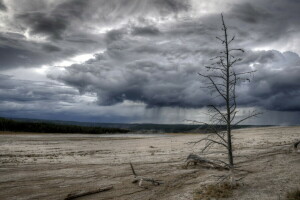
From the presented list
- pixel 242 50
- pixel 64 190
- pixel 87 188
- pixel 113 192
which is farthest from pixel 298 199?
pixel 64 190

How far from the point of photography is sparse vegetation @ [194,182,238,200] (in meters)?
9.53

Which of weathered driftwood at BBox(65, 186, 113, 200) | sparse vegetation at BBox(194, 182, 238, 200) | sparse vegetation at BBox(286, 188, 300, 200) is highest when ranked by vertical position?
sparse vegetation at BBox(286, 188, 300, 200)

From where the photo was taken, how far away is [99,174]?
48.5 feet

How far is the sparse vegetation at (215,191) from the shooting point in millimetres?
9531

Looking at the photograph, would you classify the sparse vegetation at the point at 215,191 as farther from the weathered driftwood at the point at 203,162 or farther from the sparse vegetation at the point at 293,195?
the weathered driftwood at the point at 203,162

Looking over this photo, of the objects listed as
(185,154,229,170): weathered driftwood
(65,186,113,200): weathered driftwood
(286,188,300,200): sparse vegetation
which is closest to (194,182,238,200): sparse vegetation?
(286,188,300,200): sparse vegetation

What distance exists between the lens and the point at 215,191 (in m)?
9.90

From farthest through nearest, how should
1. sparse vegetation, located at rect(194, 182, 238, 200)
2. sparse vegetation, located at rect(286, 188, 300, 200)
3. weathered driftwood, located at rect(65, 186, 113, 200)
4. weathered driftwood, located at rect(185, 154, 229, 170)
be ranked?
weathered driftwood, located at rect(185, 154, 229, 170)
weathered driftwood, located at rect(65, 186, 113, 200)
sparse vegetation, located at rect(194, 182, 238, 200)
sparse vegetation, located at rect(286, 188, 300, 200)

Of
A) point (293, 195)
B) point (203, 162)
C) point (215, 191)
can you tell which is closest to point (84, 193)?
point (215, 191)

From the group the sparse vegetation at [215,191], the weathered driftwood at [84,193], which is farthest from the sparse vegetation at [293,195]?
the weathered driftwood at [84,193]

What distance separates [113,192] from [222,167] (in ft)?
18.9

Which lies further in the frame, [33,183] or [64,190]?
[33,183]

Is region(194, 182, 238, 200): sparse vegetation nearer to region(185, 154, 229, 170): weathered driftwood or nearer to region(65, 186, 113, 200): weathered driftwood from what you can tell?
region(185, 154, 229, 170): weathered driftwood

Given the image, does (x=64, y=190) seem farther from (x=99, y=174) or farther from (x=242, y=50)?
(x=242, y=50)
